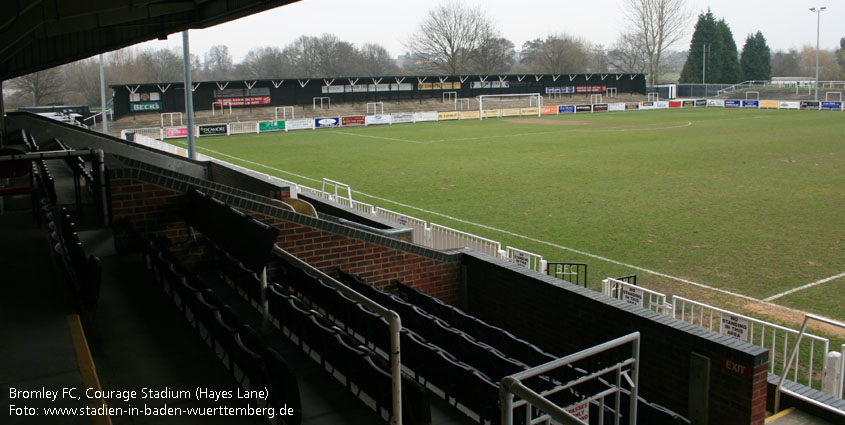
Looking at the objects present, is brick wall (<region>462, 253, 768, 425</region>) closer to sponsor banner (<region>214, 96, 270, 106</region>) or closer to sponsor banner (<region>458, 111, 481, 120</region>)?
sponsor banner (<region>214, 96, 270, 106</region>)

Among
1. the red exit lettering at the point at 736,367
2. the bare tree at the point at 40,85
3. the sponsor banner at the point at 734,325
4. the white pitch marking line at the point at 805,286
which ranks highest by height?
the bare tree at the point at 40,85

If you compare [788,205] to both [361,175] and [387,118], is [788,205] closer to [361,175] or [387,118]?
[361,175]

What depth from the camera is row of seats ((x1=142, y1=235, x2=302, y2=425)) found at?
5281 mm

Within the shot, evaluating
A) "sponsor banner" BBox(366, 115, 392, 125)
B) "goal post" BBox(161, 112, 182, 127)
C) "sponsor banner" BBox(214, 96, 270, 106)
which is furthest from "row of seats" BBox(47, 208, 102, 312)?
"sponsor banner" BBox(214, 96, 270, 106)

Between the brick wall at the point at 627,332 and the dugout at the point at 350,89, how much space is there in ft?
177

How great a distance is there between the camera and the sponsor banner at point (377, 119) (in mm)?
62281

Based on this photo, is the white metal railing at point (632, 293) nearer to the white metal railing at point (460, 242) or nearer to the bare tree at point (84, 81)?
the white metal railing at point (460, 242)

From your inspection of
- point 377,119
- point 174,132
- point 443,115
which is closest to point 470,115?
point 443,115

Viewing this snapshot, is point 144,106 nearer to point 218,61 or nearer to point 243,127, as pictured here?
point 243,127

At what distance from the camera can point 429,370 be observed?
7074mm

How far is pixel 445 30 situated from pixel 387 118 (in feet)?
127

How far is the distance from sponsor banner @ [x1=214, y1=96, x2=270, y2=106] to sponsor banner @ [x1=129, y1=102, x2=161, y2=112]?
5.13 metres

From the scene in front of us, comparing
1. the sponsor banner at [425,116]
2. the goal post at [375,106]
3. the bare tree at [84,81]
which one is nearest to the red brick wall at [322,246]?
the sponsor banner at [425,116]

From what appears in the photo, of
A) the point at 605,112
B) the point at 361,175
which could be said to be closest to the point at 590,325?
the point at 361,175
